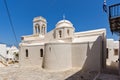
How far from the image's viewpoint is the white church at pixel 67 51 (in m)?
17.3

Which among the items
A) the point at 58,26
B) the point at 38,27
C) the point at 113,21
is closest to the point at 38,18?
the point at 38,27

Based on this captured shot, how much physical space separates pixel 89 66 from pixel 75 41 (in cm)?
417

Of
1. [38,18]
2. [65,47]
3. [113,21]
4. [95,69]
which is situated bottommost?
[95,69]

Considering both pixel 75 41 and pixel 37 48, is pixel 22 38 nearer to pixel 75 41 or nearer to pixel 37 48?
pixel 37 48

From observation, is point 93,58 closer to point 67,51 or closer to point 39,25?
point 67,51

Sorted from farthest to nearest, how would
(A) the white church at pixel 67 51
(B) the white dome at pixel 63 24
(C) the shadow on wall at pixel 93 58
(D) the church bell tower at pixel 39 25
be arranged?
1. (D) the church bell tower at pixel 39 25
2. (B) the white dome at pixel 63 24
3. (A) the white church at pixel 67 51
4. (C) the shadow on wall at pixel 93 58

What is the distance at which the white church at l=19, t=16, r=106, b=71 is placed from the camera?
17344 mm

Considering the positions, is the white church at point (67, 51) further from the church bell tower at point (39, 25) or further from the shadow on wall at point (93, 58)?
the church bell tower at point (39, 25)

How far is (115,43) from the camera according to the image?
24922 millimetres

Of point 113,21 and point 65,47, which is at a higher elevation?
point 113,21

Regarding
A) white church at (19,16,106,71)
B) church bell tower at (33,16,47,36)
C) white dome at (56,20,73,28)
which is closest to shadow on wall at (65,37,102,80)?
white church at (19,16,106,71)

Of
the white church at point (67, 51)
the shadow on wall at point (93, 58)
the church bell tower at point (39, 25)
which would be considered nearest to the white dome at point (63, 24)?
the white church at point (67, 51)

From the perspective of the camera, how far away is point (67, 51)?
19.2 metres

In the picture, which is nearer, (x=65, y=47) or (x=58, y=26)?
(x=65, y=47)
